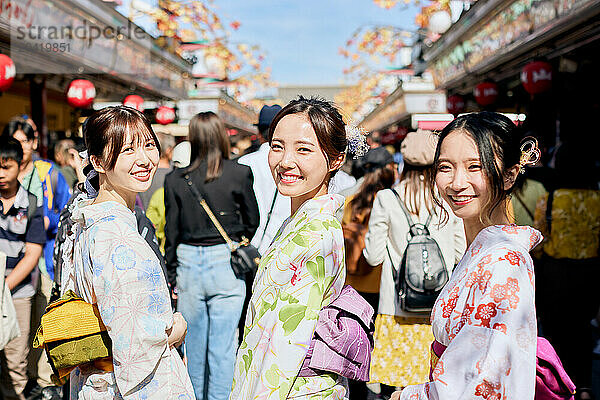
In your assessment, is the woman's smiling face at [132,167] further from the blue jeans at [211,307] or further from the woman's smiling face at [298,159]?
the blue jeans at [211,307]

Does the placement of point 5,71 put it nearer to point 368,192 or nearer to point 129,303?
point 368,192

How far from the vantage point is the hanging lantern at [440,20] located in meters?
11.2

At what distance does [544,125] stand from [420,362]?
206 inches

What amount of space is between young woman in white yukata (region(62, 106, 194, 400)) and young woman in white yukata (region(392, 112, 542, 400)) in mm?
852

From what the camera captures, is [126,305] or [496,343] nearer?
[496,343]

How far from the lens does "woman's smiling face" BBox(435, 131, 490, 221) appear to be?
163cm

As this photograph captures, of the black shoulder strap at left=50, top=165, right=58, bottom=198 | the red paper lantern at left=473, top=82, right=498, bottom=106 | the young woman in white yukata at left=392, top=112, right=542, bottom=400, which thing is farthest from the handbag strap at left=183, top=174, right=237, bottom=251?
the red paper lantern at left=473, top=82, right=498, bottom=106

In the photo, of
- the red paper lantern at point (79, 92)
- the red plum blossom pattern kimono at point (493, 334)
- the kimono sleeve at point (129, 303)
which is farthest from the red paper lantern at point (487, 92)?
the kimono sleeve at point (129, 303)

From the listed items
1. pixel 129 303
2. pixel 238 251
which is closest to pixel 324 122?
pixel 129 303

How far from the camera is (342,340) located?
1.83 m

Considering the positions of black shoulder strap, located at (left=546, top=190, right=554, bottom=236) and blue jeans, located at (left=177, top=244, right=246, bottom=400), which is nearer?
blue jeans, located at (left=177, top=244, right=246, bottom=400)

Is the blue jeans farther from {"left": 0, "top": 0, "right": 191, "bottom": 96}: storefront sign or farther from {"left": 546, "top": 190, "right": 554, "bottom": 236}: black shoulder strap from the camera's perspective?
{"left": 0, "top": 0, "right": 191, "bottom": 96}: storefront sign

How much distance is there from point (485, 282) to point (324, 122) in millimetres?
842

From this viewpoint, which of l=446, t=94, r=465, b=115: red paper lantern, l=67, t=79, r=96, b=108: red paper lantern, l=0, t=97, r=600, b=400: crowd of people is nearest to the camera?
l=0, t=97, r=600, b=400: crowd of people
